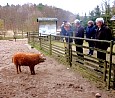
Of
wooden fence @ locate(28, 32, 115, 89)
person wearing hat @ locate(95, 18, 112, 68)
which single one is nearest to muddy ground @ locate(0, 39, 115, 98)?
wooden fence @ locate(28, 32, 115, 89)

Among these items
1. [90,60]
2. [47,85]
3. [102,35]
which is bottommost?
[47,85]

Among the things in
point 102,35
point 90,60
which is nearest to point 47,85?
point 90,60

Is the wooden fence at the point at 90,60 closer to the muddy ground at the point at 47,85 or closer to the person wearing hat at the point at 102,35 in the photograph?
the person wearing hat at the point at 102,35

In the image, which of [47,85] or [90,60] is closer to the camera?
[47,85]

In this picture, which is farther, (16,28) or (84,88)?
(16,28)

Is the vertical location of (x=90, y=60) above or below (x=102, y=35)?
below

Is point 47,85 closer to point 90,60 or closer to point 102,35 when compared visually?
point 90,60

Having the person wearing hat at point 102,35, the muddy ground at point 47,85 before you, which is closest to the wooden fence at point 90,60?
the person wearing hat at point 102,35

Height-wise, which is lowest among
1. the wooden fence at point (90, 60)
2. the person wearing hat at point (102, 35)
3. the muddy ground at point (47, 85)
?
the muddy ground at point (47, 85)

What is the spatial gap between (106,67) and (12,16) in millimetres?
48304

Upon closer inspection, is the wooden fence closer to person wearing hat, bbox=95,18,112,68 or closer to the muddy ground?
person wearing hat, bbox=95,18,112,68

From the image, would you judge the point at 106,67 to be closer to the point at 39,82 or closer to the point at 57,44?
the point at 39,82

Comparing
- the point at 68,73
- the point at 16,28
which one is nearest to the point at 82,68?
the point at 68,73

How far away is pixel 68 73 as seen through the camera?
289 inches
